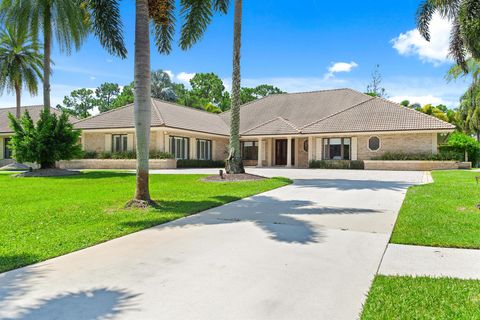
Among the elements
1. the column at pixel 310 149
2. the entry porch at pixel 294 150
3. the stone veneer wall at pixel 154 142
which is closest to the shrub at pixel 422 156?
the entry porch at pixel 294 150

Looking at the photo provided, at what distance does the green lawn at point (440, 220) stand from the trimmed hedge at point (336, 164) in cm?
1733

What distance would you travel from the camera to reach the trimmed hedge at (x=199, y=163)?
30625 millimetres

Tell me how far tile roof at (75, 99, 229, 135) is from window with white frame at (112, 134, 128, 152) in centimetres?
127

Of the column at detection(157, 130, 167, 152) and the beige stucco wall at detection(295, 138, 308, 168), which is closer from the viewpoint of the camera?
the column at detection(157, 130, 167, 152)

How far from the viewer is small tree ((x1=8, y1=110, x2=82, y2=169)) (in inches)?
824

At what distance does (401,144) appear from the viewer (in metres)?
28.0

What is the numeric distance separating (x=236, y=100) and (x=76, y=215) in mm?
11269

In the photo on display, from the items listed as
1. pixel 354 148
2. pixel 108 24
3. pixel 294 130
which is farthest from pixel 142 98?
pixel 354 148

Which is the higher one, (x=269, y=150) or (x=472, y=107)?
(x=472, y=107)

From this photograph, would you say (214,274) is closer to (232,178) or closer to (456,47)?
(232,178)

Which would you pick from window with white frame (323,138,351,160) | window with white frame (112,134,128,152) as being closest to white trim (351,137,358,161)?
window with white frame (323,138,351,160)

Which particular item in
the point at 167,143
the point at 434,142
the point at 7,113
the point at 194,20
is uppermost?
the point at 194,20

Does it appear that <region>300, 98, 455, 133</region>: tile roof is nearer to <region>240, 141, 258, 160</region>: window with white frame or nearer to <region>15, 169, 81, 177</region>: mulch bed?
<region>240, 141, 258, 160</region>: window with white frame

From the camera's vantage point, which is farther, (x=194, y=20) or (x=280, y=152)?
(x=280, y=152)
